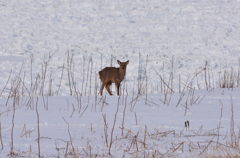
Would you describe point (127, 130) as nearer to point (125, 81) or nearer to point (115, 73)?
point (115, 73)

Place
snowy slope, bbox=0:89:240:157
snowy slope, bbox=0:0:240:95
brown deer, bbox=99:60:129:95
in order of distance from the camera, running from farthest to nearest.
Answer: snowy slope, bbox=0:0:240:95 → brown deer, bbox=99:60:129:95 → snowy slope, bbox=0:89:240:157

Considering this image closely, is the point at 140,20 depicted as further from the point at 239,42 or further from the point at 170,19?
the point at 239,42

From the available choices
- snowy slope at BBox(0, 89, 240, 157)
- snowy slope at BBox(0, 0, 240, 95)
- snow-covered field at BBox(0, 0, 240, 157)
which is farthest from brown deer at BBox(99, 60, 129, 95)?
snowy slope at BBox(0, 89, 240, 157)

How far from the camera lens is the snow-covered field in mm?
2954

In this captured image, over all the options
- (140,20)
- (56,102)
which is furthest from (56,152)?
(140,20)

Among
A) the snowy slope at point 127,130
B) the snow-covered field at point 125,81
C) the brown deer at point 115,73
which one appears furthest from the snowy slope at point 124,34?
the snowy slope at point 127,130

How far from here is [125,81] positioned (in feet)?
34.8

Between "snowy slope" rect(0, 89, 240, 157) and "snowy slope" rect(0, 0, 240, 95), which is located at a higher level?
"snowy slope" rect(0, 0, 240, 95)

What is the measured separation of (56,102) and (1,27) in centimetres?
1101

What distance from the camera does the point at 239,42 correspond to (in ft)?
47.7

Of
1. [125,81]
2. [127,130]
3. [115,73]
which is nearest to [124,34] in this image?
[125,81]

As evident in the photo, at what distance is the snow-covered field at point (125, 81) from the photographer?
2.95 m

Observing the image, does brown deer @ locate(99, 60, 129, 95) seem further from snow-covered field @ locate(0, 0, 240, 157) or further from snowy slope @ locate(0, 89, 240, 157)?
snowy slope @ locate(0, 89, 240, 157)

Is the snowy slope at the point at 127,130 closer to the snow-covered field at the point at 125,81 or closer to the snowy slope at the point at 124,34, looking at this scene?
the snow-covered field at the point at 125,81
